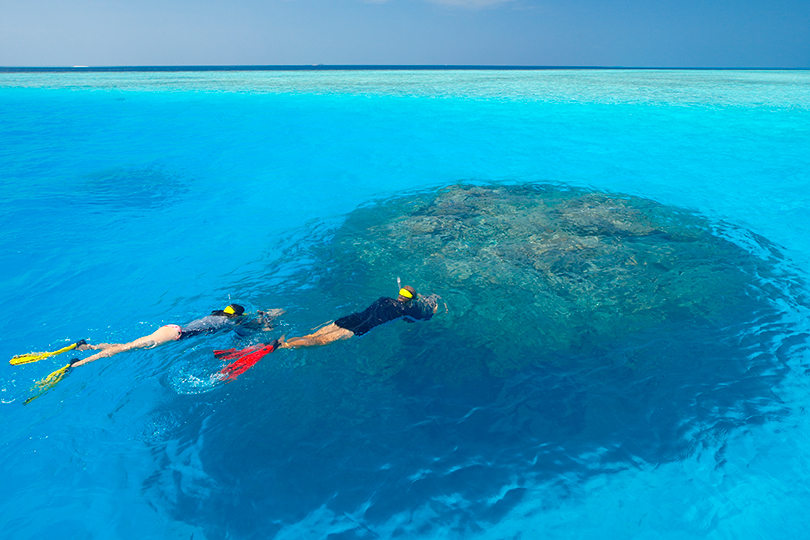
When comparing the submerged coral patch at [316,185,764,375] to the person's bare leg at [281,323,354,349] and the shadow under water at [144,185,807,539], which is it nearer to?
the shadow under water at [144,185,807,539]

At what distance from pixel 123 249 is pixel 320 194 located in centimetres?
896

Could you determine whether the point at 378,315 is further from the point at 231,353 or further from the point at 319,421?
the point at 231,353

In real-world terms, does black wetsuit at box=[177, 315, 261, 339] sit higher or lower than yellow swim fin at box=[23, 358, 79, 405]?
higher

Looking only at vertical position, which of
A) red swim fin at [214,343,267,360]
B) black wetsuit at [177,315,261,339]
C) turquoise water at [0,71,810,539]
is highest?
black wetsuit at [177,315,261,339]

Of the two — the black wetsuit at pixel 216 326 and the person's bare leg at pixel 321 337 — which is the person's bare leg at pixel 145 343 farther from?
the person's bare leg at pixel 321 337

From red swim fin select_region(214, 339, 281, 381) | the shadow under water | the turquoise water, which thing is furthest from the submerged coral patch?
red swim fin select_region(214, 339, 281, 381)

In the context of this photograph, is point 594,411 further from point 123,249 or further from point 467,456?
point 123,249

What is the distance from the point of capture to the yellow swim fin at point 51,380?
26.4 ft

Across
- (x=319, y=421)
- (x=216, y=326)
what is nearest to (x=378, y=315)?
(x=319, y=421)

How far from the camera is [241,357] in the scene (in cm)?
854

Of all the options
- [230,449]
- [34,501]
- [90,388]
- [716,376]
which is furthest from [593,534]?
[90,388]

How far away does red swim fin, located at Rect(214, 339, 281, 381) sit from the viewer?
8.38 metres

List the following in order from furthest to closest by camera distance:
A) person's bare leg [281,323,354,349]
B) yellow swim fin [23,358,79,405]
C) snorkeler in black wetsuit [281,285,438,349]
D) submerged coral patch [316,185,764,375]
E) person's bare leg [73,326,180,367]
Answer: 1. submerged coral patch [316,185,764,375]
2. snorkeler in black wetsuit [281,285,438,349]
3. person's bare leg [281,323,354,349]
4. person's bare leg [73,326,180,367]
5. yellow swim fin [23,358,79,405]

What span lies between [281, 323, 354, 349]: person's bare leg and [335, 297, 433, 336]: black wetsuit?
0.13 metres
